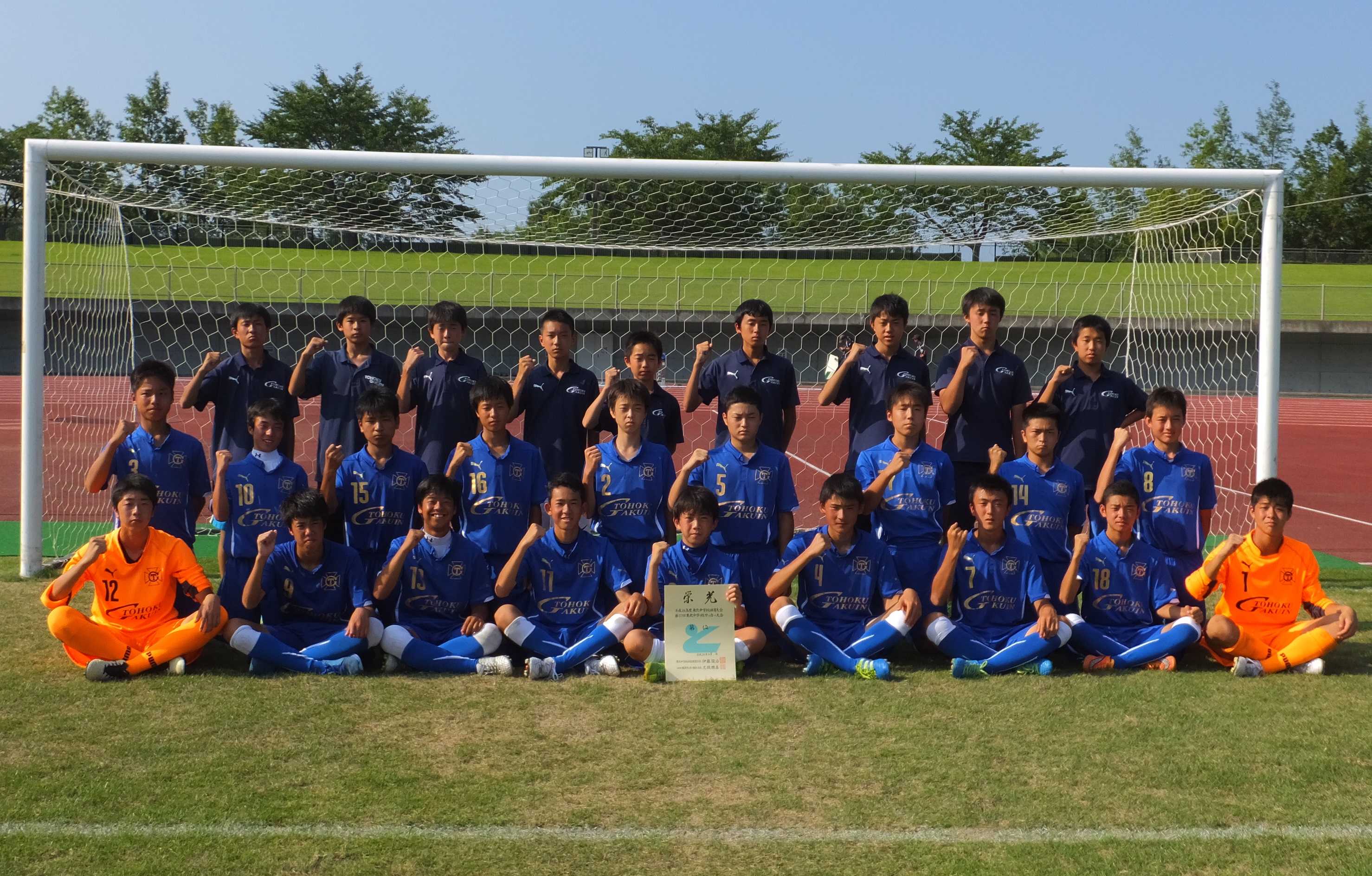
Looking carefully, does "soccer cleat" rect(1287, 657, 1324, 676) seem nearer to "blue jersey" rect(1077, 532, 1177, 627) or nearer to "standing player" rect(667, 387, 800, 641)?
"blue jersey" rect(1077, 532, 1177, 627)

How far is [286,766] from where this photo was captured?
3.86 metres

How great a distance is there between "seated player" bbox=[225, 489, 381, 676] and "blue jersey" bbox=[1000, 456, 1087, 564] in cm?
311

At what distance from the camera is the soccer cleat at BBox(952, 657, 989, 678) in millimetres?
5105

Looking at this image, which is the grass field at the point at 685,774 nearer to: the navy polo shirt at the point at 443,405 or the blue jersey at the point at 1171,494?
the blue jersey at the point at 1171,494

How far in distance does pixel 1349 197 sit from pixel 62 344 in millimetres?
46469

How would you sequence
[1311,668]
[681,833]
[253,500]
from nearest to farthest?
[681,833] → [1311,668] → [253,500]

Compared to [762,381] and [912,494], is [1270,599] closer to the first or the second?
[912,494]

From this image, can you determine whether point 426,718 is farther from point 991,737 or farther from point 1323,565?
point 1323,565

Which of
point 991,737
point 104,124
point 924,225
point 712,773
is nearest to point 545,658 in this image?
point 712,773

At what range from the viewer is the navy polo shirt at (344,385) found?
625 centimetres

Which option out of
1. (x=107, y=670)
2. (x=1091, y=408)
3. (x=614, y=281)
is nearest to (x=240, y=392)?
(x=107, y=670)

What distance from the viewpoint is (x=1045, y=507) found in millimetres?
5633

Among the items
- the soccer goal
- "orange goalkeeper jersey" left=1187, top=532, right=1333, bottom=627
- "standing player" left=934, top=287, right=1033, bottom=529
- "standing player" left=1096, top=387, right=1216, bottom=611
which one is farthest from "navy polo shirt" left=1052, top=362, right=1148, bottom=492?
the soccer goal

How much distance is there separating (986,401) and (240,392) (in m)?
4.09
